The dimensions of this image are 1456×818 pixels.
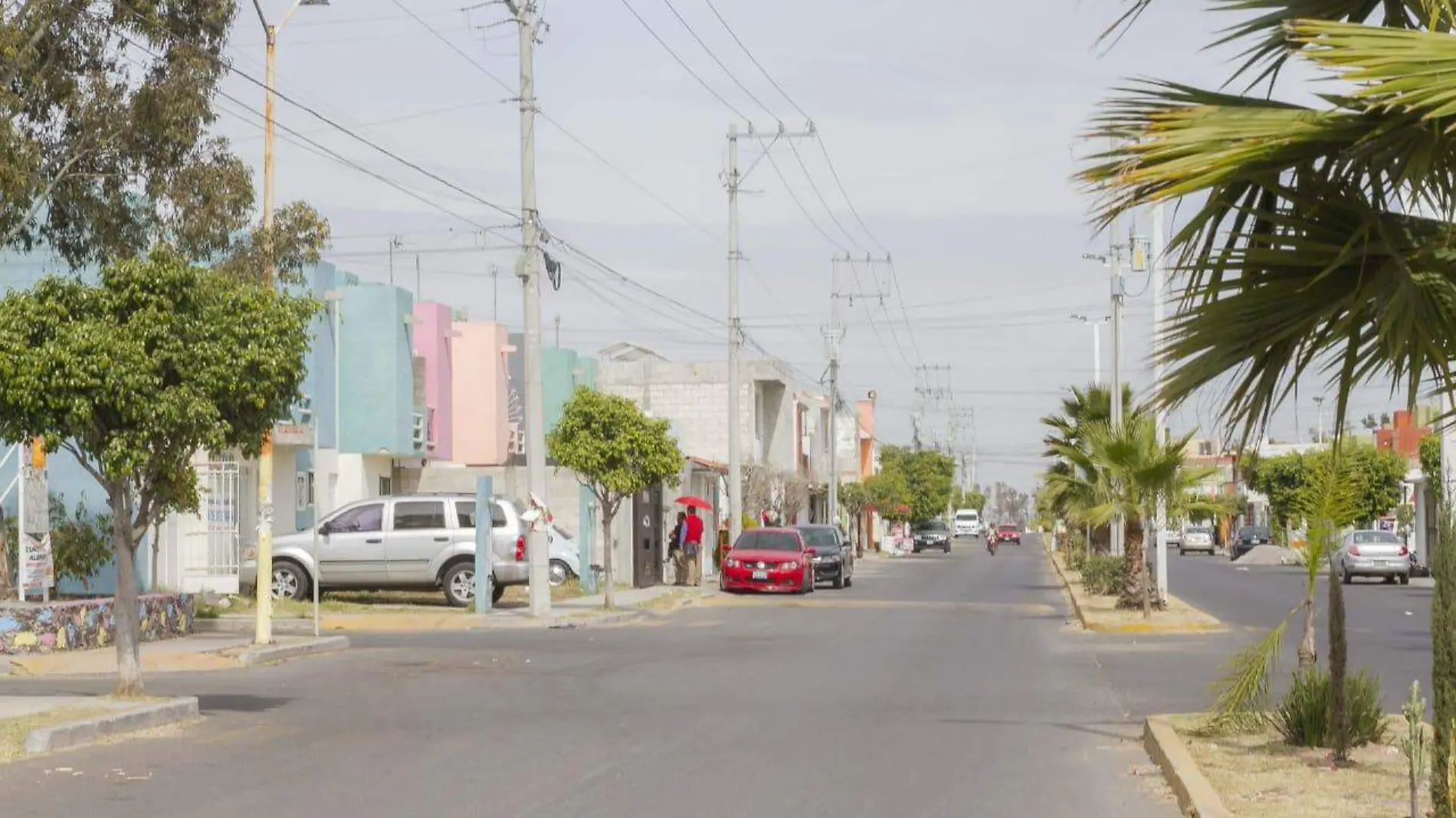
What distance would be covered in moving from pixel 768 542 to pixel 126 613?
27716mm

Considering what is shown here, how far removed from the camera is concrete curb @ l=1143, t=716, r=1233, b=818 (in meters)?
9.96

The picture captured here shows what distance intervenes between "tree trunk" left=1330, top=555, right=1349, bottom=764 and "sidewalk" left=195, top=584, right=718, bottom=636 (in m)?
17.6

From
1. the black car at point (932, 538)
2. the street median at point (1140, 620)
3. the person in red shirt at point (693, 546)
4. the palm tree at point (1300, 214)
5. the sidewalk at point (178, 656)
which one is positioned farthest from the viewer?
the black car at point (932, 538)

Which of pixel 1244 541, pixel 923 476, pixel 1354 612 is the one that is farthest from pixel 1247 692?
pixel 923 476

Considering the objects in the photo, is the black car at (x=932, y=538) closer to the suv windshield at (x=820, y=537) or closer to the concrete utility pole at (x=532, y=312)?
the suv windshield at (x=820, y=537)

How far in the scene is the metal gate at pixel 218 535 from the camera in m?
33.4

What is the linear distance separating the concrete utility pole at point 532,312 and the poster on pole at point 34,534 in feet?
29.5

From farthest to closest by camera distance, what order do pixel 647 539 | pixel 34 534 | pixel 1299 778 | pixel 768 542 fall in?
pixel 647 539 → pixel 768 542 → pixel 34 534 → pixel 1299 778

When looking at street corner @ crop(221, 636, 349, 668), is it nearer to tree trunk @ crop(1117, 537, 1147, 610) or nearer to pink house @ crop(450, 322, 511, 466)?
tree trunk @ crop(1117, 537, 1147, 610)

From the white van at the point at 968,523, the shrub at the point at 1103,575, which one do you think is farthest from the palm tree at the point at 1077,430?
the white van at the point at 968,523

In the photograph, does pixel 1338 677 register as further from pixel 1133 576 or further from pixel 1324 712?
pixel 1133 576

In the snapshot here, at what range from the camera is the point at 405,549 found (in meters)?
32.5

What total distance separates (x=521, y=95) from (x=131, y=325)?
17.7m

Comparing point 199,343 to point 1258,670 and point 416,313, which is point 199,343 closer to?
point 1258,670
